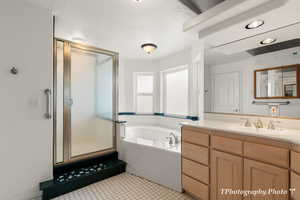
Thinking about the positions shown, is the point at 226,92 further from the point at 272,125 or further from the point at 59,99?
the point at 59,99

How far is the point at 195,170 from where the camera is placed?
1753 millimetres

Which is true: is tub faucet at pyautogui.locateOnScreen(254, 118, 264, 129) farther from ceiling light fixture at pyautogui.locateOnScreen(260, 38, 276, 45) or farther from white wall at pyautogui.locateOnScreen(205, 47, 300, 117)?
ceiling light fixture at pyautogui.locateOnScreen(260, 38, 276, 45)

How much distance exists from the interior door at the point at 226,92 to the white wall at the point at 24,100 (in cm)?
227

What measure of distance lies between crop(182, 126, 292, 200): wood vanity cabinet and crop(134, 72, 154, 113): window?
2201 millimetres

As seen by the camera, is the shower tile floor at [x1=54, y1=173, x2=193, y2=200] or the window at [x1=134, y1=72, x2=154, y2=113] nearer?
the shower tile floor at [x1=54, y1=173, x2=193, y2=200]

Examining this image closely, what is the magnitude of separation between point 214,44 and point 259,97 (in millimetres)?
921

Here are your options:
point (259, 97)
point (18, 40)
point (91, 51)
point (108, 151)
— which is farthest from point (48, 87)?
point (259, 97)

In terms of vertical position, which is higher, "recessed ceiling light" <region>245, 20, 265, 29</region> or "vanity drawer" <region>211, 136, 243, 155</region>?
"recessed ceiling light" <region>245, 20, 265, 29</region>

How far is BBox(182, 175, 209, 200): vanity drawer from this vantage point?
5.43 feet

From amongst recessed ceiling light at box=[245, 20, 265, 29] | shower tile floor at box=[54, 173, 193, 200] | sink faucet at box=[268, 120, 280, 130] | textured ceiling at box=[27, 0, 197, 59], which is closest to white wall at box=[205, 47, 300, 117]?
sink faucet at box=[268, 120, 280, 130]

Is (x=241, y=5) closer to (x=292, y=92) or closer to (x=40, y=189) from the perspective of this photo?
(x=292, y=92)

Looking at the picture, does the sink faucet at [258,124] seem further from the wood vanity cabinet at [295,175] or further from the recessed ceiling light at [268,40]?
the recessed ceiling light at [268,40]

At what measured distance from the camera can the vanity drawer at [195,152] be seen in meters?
1.65

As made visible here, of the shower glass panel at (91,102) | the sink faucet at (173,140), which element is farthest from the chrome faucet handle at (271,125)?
the shower glass panel at (91,102)
